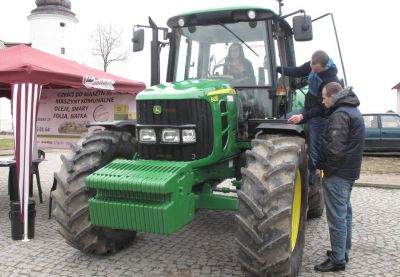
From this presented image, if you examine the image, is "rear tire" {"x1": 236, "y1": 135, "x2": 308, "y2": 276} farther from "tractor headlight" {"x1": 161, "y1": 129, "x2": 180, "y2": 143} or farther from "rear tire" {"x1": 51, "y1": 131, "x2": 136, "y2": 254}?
"rear tire" {"x1": 51, "y1": 131, "x2": 136, "y2": 254}

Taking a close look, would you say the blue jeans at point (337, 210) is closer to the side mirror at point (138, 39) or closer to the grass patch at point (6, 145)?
the side mirror at point (138, 39)

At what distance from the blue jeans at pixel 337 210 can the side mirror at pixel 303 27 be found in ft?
5.02

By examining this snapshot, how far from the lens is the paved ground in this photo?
459cm

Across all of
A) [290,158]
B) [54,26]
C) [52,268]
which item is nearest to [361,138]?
[290,158]

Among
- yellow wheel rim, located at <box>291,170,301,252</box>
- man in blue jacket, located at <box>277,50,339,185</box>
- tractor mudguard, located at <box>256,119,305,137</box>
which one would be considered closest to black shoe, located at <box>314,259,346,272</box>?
yellow wheel rim, located at <box>291,170,301,252</box>

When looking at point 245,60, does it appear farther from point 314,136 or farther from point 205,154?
point 205,154

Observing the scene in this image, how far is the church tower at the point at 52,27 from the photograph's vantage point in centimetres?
3825

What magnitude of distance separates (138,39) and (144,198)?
2331mm

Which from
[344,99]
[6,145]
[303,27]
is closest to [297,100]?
[303,27]

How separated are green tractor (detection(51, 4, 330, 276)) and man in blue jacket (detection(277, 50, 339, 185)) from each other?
21 centimetres

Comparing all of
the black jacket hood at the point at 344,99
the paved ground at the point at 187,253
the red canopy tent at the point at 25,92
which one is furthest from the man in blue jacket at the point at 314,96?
the red canopy tent at the point at 25,92

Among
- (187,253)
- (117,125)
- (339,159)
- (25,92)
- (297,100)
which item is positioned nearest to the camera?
(339,159)

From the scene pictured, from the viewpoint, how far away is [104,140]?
5.09 meters

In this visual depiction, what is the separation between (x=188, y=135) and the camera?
179 inches
